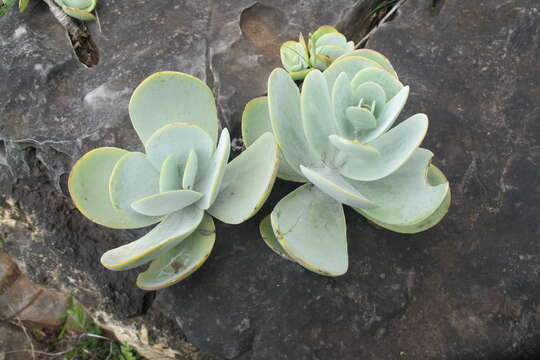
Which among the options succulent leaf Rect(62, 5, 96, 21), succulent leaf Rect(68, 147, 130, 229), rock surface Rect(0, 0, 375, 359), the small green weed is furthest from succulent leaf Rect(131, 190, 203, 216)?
the small green weed

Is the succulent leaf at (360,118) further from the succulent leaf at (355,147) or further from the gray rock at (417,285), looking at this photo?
the gray rock at (417,285)

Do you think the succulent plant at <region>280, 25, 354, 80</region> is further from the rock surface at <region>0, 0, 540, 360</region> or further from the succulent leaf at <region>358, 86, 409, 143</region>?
the succulent leaf at <region>358, 86, 409, 143</region>

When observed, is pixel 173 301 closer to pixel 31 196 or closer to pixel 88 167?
pixel 88 167

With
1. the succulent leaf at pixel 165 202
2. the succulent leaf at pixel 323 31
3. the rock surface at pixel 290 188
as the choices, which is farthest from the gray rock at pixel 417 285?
the succulent leaf at pixel 323 31

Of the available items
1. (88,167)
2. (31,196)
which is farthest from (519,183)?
(31,196)

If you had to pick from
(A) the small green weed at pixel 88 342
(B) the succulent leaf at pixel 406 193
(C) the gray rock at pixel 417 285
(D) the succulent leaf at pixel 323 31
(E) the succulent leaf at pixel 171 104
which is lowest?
(A) the small green weed at pixel 88 342

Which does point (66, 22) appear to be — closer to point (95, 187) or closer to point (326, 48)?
point (95, 187)

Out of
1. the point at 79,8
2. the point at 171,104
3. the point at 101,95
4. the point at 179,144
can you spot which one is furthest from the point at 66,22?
the point at 179,144
